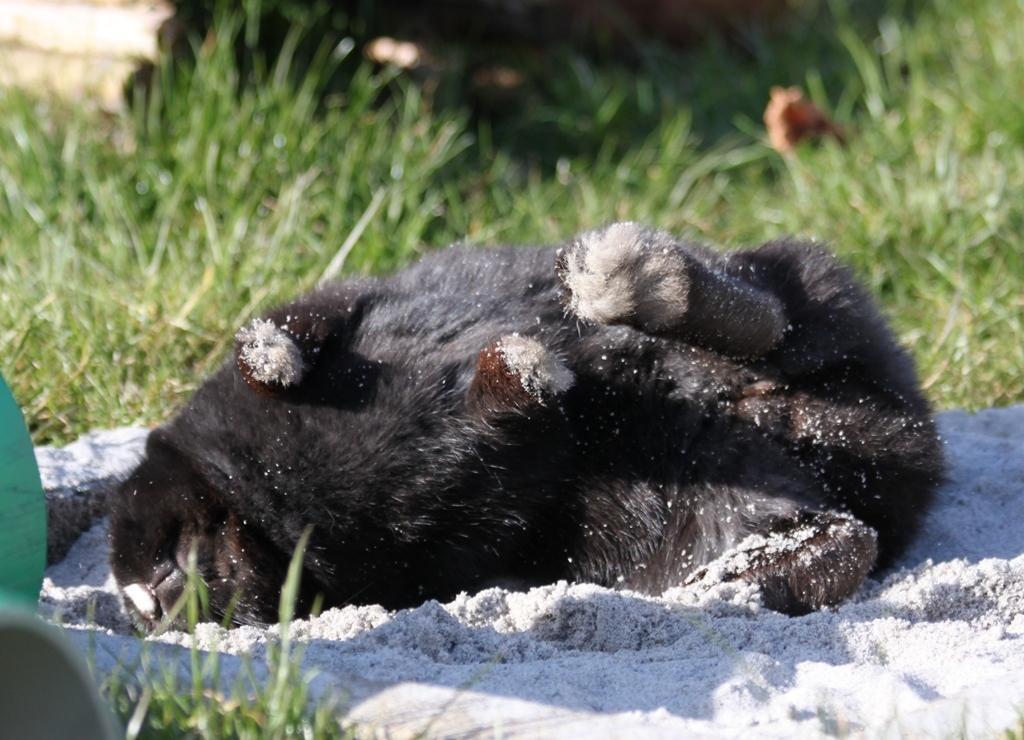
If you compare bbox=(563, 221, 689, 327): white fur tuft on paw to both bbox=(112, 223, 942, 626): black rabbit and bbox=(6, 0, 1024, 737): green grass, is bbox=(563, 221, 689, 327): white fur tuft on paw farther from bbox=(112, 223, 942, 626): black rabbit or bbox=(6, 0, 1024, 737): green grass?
bbox=(6, 0, 1024, 737): green grass

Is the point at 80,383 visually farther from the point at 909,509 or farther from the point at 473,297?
the point at 909,509

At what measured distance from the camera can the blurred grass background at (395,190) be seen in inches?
166

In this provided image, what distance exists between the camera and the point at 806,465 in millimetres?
3072

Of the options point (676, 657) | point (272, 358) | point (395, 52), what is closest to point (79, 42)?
point (395, 52)

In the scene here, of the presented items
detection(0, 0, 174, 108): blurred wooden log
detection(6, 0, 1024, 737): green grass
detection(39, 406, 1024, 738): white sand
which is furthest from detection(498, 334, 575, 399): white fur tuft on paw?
detection(0, 0, 174, 108): blurred wooden log

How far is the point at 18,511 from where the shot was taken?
252 cm

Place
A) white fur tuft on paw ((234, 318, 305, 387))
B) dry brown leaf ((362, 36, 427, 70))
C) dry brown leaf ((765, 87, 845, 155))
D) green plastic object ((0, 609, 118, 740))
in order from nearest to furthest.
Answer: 1. green plastic object ((0, 609, 118, 740))
2. white fur tuft on paw ((234, 318, 305, 387))
3. dry brown leaf ((765, 87, 845, 155))
4. dry brown leaf ((362, 36, 427, 70))

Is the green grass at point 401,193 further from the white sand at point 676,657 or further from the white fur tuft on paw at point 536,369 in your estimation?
the white fur tuft on paw at point 536,369

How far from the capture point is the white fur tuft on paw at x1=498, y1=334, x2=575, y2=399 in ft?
9.05

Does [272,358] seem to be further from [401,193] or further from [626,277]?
[401,193]

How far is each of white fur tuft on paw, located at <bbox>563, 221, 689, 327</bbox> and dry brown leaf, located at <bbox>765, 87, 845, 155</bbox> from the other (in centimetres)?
326

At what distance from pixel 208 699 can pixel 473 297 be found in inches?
51.7

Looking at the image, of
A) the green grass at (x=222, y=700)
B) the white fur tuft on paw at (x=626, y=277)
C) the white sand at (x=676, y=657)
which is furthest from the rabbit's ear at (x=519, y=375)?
the green grass at (x=222, y=700)

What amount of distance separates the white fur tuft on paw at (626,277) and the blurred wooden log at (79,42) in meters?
3.14
